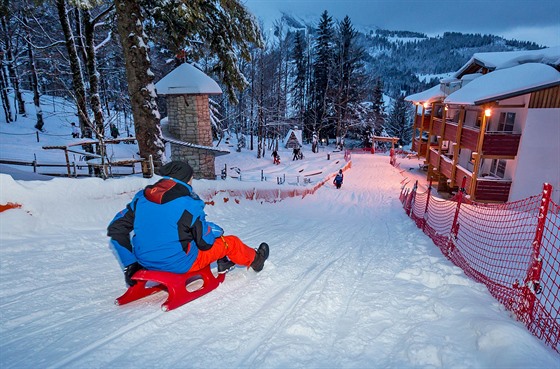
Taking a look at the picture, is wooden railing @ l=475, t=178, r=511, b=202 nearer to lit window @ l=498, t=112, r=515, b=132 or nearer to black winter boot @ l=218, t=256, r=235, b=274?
lit window @ l=498, t=112, r=515, b=132

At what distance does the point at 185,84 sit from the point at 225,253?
1145 cm

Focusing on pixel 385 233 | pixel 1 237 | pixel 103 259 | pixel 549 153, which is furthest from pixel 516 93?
pixel 1 237

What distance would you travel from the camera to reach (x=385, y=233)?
7.43 m

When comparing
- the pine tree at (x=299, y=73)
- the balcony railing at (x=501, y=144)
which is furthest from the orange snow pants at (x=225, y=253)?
the pine tree at (x=299, y=73)

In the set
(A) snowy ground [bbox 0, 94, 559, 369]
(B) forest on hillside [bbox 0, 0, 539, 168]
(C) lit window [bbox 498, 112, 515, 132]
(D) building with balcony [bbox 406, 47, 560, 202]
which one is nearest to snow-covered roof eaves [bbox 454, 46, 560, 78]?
(D) building with balcony [bbox 406, 47, 560, 202]

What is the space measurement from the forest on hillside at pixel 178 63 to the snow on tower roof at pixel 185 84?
0.81 meters

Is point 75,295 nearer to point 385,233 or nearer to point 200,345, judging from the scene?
point 200,345

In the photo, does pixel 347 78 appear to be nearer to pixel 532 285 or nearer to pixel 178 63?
pixel 178 63

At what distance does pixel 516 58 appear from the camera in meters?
18.0

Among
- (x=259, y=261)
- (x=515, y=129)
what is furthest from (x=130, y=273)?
(x=515, y=129)

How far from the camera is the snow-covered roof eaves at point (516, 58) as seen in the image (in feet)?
51.1

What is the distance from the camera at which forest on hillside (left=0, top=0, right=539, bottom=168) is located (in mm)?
9109

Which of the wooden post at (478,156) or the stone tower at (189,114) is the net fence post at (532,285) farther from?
the wooden post at (478,156)

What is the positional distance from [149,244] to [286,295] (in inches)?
64.8
